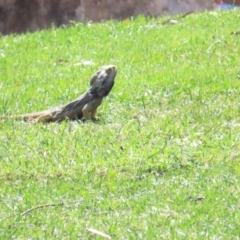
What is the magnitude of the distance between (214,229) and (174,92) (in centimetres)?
335

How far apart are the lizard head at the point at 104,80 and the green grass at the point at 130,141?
8.5 inches

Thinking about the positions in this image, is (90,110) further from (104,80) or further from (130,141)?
(130,141)

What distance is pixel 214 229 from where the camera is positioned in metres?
5.11

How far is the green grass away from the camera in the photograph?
5.32 m

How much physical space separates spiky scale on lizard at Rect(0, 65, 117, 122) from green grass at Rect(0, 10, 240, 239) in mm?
168

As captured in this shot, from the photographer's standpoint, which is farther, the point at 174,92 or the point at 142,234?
the point at 174,92

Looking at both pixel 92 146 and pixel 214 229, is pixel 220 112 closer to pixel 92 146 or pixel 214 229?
pixel 92 146

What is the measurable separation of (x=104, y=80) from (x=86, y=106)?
32 cm

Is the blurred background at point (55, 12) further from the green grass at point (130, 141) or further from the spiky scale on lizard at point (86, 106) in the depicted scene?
the spiky scale on lizard at point (86, 106)

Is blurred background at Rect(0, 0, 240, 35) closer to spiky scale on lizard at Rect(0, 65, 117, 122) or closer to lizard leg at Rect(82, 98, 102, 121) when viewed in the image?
spiky scale on lizard at Rect(0, 65, 117, 122)

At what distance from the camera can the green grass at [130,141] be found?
5.32 m

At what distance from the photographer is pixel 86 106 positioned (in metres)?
7.57

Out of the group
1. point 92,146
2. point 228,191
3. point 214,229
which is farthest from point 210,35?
point 214,229

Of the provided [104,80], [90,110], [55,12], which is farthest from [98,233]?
[55,12]
